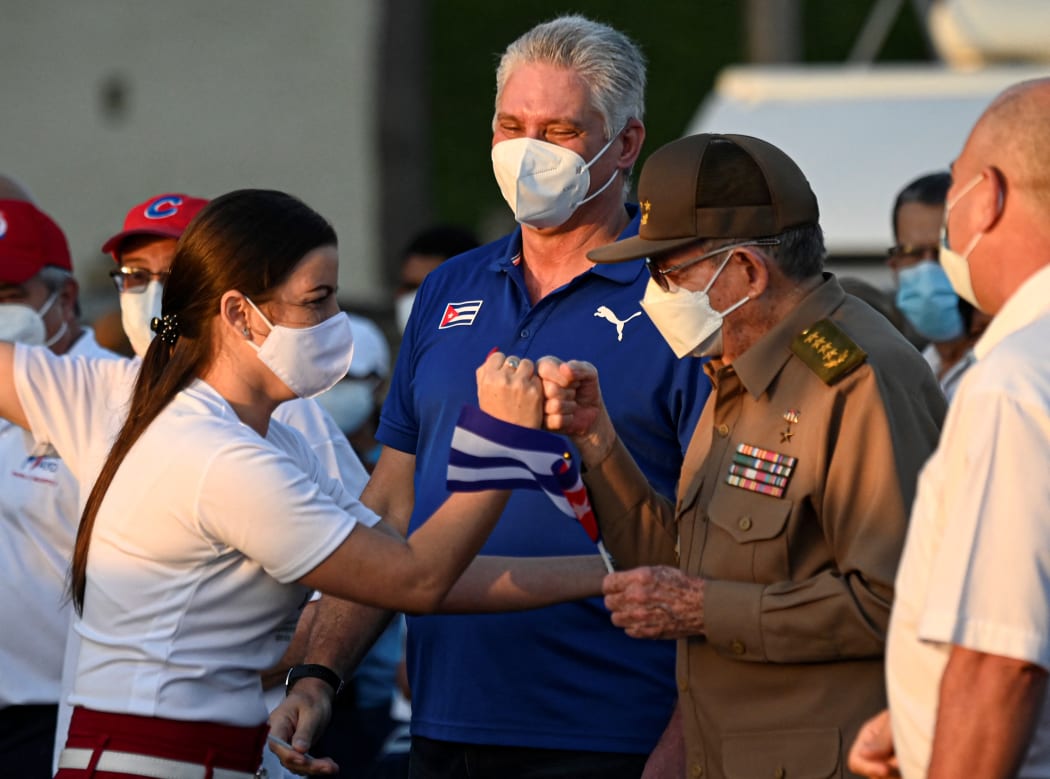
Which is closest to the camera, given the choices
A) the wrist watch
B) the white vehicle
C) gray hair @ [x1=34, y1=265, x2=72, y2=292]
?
the wrist watch

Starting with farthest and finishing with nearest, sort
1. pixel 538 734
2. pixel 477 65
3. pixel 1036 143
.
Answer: pixel 477 65 → pixel 538 734 → pixel 1036 143

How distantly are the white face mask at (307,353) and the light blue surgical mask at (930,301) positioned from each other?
2.60 meters

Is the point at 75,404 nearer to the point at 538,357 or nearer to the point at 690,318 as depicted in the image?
the point at 538,357

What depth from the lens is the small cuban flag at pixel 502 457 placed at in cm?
304

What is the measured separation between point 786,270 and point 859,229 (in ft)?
16.3

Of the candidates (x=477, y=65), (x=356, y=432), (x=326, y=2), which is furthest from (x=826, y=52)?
(x=356, y=432)

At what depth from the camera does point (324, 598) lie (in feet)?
12.5

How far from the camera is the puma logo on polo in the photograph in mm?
3551

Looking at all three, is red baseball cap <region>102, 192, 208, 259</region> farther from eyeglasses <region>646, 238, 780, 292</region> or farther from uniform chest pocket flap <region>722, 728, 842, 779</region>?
uniform chest pocket flap <region>722, 728, 842, 779</region>

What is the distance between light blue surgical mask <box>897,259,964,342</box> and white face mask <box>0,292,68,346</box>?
277 centimetres

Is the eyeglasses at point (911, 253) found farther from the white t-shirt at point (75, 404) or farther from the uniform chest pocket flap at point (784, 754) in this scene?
the uniform chest pocket flap at point (784, 754)

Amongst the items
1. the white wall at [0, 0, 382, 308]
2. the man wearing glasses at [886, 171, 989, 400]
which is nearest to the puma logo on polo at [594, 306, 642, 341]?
the man wearing glasses at [886, 171, 989, 400]

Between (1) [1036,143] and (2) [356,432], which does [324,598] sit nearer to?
(1) [1036,143]

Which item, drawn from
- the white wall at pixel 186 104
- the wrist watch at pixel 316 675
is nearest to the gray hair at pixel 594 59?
the wrist watch at pixel 316 675
